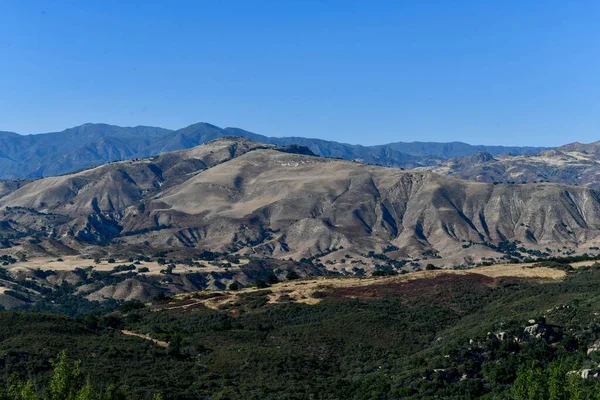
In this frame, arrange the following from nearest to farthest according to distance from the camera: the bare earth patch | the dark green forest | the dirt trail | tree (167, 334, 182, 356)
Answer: the dark green forest < tree (167, 334, 182, 356) < the dirt trail < the bare earth patch

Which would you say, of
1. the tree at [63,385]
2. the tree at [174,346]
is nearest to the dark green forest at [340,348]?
the tree at [174,346]

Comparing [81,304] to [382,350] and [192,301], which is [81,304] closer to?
[192,301]

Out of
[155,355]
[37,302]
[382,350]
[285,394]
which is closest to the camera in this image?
[285,394]

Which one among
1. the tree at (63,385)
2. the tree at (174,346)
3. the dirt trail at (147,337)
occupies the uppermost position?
the tree at (63,385)

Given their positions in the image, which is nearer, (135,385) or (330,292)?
(135,385)

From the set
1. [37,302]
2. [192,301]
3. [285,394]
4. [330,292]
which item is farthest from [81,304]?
[285,394]

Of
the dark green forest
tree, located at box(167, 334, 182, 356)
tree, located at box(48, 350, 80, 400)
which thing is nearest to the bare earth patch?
the dark green forest

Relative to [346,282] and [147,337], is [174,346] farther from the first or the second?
[346,282]

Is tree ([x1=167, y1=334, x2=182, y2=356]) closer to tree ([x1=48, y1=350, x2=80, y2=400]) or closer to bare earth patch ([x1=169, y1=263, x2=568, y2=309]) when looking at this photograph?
bare earth patch ([x1=169, y1=263, x2=568, y2=309])

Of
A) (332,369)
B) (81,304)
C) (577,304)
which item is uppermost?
(577,304)

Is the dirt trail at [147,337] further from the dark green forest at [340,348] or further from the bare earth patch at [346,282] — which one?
the bare earth patch at [346,282]

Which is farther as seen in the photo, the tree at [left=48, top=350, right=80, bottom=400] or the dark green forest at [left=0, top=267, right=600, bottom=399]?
the dark green forest at [left=0, top=267, right=600, bottom=399]
